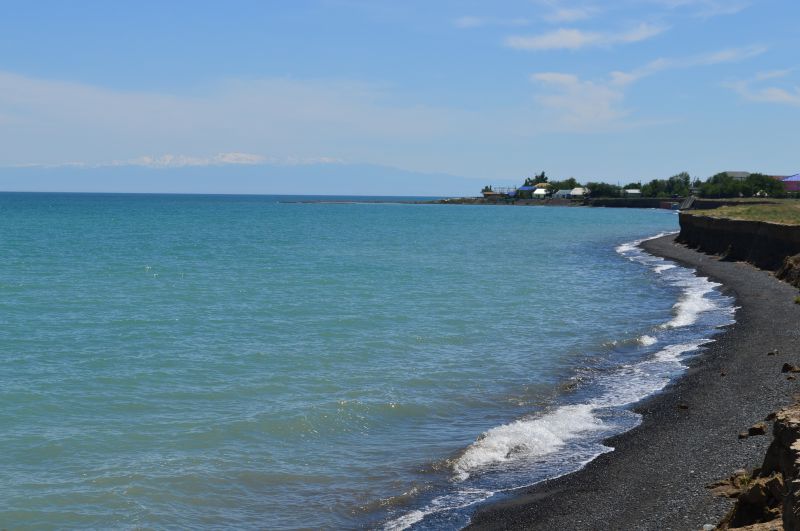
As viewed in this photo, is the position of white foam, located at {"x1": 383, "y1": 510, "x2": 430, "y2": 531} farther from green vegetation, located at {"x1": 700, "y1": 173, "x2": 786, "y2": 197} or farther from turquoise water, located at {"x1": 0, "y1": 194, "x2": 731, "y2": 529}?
green vegetation, located at {"x1": 700, "y1": 173, "x2": 786, "y2": 197}

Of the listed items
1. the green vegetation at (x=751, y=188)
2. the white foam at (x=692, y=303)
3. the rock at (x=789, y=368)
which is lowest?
the white foam at (x=692, y=303)

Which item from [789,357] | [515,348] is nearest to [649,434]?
[789,357]

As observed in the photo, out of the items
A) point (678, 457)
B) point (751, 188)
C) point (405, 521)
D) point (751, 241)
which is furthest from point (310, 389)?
point (751, 188)

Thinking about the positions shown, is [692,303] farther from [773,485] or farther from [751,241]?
[773,485]

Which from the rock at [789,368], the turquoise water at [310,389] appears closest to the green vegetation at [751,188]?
the turquoise water at [310,389]

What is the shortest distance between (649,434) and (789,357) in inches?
299

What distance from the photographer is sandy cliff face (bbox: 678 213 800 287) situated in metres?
40.8

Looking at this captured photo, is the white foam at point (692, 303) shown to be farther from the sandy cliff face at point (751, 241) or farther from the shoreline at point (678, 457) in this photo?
the shoreline at point (678, 457)

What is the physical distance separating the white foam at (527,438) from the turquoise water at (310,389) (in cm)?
→ 5

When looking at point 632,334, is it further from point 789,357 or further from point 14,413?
point 14,413

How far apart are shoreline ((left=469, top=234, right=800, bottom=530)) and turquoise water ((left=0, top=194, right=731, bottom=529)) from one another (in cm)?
66

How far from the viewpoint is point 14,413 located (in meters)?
17.0

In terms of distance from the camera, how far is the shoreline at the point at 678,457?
11633 millimetres

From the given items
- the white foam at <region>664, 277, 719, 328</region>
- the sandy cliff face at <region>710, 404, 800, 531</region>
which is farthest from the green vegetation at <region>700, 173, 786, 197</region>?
the sandy cliff face at <region>710, 404, 800, 531</region>
